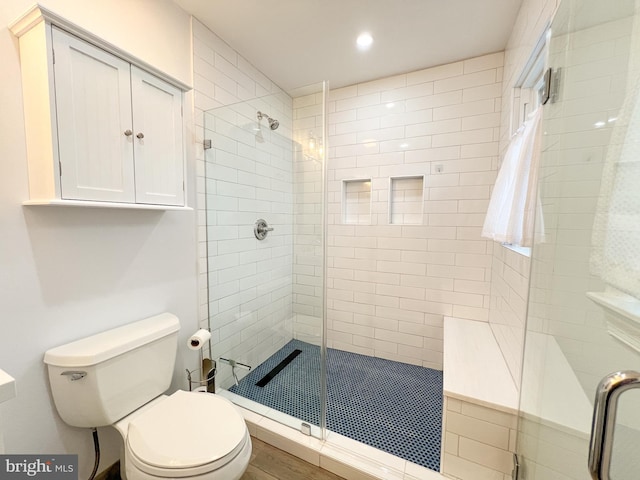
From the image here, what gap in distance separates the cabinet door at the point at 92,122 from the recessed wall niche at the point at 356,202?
180cm

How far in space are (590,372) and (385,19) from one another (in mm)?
2014

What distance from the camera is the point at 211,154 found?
5.95 ft

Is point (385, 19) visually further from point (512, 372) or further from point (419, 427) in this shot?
point (419, 427)

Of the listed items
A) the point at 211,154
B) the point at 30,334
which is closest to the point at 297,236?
the point at 211,154

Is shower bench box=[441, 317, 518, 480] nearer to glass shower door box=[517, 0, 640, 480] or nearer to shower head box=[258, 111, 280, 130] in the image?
glass shower door box=[517, 0, 640, 480]

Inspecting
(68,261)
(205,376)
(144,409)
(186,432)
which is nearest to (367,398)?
(205,376)

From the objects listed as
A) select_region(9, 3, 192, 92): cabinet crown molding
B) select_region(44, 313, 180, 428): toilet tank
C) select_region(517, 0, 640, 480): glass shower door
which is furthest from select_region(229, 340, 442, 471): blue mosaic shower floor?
select_region(9, 3, 192, 92): cabinet crown molding

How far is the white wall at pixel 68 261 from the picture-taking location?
0.97 meters

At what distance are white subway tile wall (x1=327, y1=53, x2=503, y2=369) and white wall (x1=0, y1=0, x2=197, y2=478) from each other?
4.91 feet

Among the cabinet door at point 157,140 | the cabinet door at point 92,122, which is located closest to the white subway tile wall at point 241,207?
the cabinet door at point 157,140

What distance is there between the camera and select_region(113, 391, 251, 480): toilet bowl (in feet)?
3.02

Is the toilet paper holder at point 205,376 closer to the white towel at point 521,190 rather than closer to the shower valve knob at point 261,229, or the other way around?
the shower valve knob at point 261,229

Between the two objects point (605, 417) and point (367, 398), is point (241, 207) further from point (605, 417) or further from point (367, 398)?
point (605, 417)

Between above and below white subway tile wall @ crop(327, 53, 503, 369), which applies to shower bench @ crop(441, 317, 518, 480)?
below
